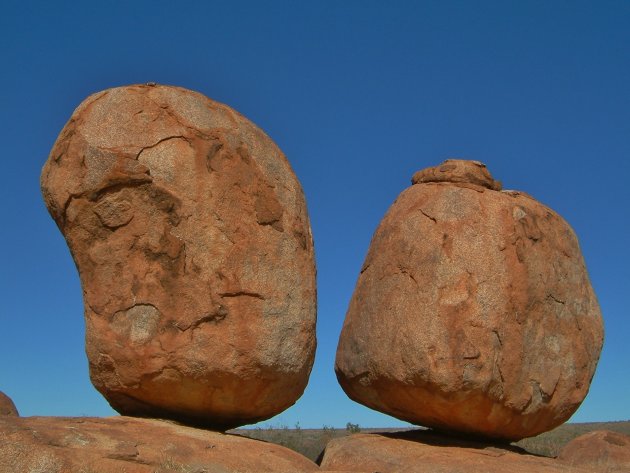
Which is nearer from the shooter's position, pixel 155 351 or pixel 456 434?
pixel 155 351

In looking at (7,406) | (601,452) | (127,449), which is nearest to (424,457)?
(127,449)

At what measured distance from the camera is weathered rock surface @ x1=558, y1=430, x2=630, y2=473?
38.7 ft

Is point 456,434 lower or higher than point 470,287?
lower

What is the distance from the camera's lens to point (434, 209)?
30.2ft

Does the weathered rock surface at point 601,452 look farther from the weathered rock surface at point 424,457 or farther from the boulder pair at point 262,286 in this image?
the weathered rock surface at point 424,457

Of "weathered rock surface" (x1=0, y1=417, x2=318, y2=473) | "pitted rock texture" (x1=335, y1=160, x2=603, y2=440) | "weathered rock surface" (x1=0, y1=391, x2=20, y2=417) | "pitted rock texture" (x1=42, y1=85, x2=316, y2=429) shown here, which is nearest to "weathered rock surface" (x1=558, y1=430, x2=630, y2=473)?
"pitted rock texture" (x1=335, y1=160, x2=603, y2=440)

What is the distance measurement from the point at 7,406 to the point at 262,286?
6530 millimetres

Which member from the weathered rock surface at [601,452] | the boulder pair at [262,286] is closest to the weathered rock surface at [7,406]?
the boulder pair at [262,286]

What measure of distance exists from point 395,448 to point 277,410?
127 cm

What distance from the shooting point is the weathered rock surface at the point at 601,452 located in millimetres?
11805

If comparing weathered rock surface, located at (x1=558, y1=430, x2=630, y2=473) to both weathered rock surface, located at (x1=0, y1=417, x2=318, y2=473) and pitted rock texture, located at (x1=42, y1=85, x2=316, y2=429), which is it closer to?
weathered rock surface, located at (x1=0, y1=417, x2=318, y2=473)

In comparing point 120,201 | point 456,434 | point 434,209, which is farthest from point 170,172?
point 456,434

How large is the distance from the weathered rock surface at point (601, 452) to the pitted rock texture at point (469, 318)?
2.65 metres

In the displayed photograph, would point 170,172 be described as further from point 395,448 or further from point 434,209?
point 395,448
